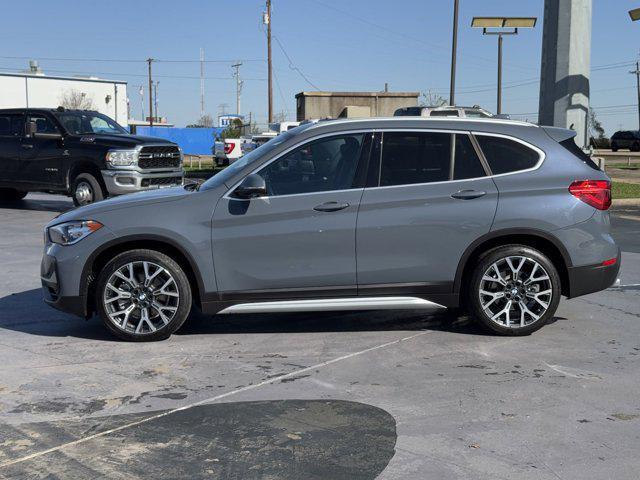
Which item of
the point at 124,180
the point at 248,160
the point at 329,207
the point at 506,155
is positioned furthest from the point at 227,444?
the point at 124,180

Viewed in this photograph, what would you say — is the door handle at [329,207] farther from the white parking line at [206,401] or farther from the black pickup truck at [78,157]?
the black pickup truck at [78,157]

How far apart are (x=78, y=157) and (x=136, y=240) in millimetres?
9920

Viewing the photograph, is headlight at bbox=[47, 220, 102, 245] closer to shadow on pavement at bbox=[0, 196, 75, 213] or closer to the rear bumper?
the rear bumper

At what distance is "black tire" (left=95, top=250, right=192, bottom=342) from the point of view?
6168mm

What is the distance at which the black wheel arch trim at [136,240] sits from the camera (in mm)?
6141

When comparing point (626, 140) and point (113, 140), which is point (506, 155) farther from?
point (626, 140)

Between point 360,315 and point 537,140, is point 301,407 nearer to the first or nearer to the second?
point 360,315

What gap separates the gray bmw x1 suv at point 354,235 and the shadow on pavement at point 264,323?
1.42ft

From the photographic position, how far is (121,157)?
15.1 m

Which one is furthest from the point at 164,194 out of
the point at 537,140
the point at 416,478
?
the point at 416,478

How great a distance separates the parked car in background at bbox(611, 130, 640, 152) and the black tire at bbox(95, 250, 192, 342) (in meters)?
58.7

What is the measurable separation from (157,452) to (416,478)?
1.38m

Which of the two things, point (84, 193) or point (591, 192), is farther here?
point (84, 193)

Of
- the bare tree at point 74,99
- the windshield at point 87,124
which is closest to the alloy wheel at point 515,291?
the windshield at point 87,124
